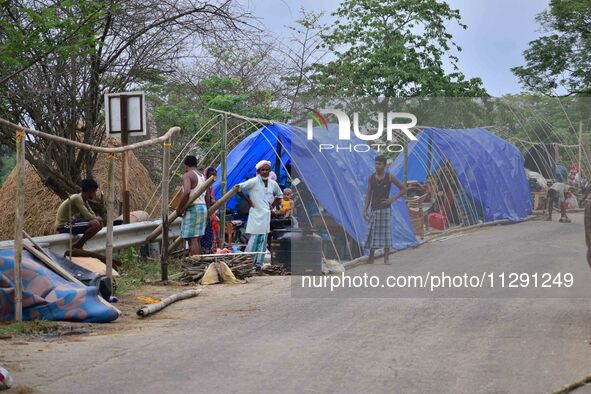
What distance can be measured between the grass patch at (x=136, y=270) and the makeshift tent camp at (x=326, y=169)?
2.30 meters

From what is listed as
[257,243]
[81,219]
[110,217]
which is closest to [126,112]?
[81,219]

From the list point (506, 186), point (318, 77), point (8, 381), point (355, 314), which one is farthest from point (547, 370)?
point (318, 77)

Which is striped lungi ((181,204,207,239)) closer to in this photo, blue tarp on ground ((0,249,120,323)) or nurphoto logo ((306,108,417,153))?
nurphoto logo ((306,108,417,153))

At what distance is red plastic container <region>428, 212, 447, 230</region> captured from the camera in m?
12.6

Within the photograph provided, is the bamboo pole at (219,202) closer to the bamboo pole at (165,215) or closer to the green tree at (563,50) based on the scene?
the bamboo pole at (165,215)

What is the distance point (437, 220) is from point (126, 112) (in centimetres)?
411

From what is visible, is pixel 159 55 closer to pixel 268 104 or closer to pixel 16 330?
pixel 16 330

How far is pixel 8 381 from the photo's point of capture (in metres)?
6.49

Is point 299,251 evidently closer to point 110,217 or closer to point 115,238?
point 115,238

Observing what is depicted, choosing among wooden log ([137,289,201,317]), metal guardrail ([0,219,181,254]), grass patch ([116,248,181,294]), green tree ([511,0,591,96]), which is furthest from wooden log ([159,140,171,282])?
green tree ([511,0,591,96])

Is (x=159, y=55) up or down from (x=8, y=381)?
up

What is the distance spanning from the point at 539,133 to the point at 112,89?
684cm

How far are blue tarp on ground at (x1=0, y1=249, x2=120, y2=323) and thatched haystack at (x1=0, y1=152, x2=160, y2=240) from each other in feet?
26.8

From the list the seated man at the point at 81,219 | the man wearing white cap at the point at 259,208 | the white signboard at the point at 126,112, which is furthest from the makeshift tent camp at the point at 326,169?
the seated man at the point at 81,219
